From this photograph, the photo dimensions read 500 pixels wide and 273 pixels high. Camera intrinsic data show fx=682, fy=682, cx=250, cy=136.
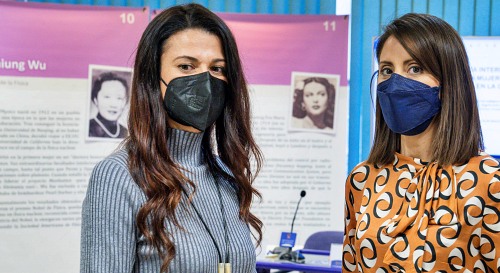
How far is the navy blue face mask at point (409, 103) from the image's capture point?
2.01m

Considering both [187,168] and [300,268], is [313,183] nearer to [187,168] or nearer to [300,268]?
[300,268]

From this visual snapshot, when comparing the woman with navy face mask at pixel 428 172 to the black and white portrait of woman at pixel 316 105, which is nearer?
the woman with navy face mask at pixel 428 172

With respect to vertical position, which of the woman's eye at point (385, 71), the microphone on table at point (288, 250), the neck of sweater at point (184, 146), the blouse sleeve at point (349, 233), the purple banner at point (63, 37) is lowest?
the microphone on table at point (288, 250)

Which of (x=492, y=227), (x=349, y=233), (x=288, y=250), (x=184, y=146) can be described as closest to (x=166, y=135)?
(x=184, y=146)

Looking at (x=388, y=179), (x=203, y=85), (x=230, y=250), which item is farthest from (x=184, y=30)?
(x=388, y=179)

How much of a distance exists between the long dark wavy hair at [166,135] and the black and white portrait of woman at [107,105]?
2546 mm

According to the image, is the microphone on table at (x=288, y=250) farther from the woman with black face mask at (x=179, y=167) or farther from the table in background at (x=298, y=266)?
the woman with black face mask at (x=179, y=167)

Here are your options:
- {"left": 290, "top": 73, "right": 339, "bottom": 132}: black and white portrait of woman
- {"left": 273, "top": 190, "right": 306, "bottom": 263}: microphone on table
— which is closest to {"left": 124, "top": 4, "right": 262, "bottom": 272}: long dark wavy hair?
{"left": 273, "top": 190, "right": 306, "bottom": 263}: microphone on table

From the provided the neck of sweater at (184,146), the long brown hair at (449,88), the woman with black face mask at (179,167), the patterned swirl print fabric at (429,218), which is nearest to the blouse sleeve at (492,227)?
the patterned swirl print fabric at (429,218)

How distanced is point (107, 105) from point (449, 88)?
296cm

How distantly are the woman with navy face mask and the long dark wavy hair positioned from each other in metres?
0.39

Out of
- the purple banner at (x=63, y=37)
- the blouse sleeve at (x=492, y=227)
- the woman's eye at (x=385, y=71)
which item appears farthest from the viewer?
the purple banner at (x=63, y=37)

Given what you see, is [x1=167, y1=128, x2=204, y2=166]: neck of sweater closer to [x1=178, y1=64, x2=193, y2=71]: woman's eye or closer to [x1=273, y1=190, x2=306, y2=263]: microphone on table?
[x1=178, y1=64, x2=193, y2=71]: woman's eye

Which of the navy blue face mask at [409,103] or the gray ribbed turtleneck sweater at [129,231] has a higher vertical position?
the navy blue face mask at [409,103]
